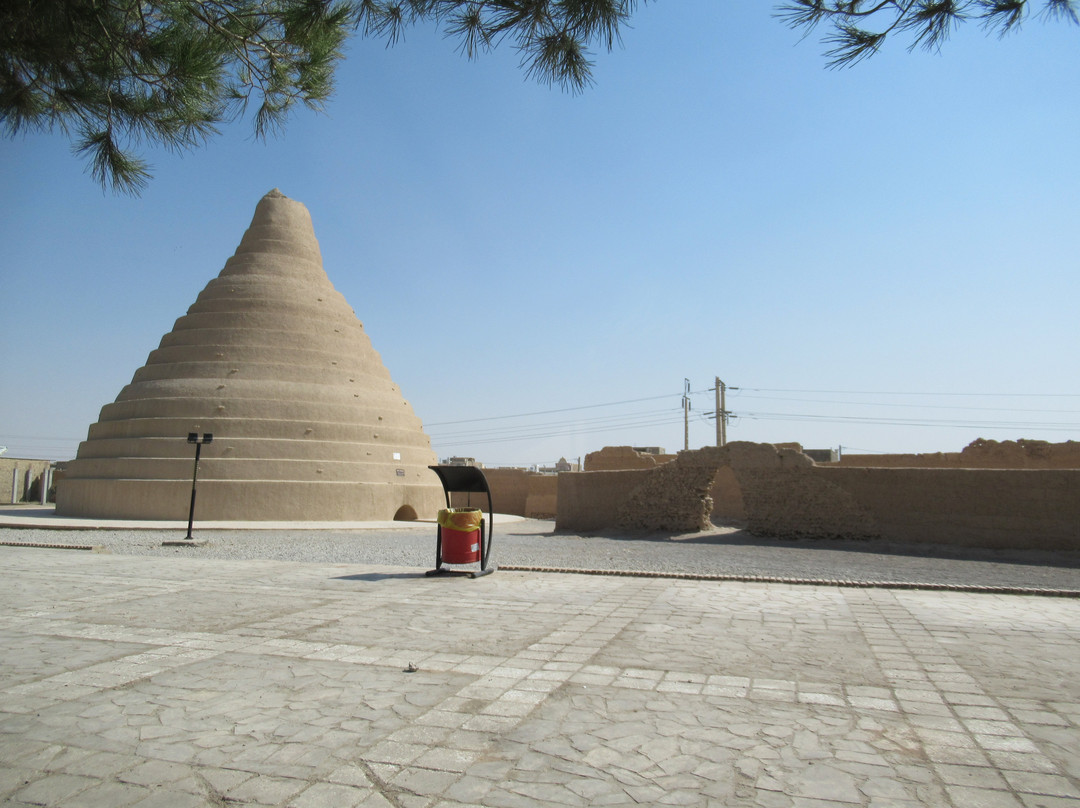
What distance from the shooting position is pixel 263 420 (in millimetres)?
24375

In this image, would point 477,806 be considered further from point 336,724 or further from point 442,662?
point 442,662

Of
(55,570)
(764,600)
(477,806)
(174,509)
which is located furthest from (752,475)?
(174,509)

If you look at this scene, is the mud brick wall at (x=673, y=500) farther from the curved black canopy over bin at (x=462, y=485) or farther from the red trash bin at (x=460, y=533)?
the red trash bin at (x=460, y=533)

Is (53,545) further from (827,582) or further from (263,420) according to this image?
(827,582)

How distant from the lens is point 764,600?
308 inches

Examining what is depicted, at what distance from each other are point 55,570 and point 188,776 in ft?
27.2

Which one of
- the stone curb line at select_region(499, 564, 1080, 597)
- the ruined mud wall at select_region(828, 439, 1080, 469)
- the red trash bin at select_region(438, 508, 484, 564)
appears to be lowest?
the stone curb line at select_region(499, 564, 1080, 597)

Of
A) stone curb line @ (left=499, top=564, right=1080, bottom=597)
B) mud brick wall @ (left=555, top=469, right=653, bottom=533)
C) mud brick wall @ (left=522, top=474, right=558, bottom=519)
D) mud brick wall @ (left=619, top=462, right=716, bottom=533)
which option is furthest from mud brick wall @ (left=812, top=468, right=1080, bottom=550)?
mud brick wall @ (left=522, top=474, right=558, bottom=519)

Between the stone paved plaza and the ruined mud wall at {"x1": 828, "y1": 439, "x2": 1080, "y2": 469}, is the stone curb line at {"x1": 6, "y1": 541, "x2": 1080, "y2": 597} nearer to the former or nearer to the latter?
the stone paved plaza

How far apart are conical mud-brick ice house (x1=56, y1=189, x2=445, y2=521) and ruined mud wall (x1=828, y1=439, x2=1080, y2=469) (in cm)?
1530

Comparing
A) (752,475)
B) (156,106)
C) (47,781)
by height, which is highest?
(156,106)

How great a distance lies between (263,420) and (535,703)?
22.2m

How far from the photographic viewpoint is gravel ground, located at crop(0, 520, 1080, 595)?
10195 mm

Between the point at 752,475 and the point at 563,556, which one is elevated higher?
the point at 752,475
